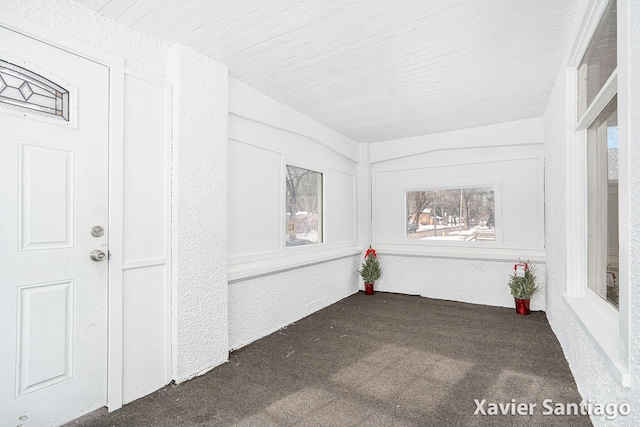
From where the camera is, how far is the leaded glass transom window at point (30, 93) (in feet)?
5.51

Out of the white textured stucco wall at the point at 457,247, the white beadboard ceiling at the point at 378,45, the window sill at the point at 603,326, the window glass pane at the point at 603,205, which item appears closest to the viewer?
the window sill at the point at 603,326

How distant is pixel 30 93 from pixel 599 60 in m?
3.25

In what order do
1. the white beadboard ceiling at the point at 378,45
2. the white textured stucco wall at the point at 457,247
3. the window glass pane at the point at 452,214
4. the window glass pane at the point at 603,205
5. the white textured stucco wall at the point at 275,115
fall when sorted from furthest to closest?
1. the window glass pane at the point at 452,214
2. the white textured stucco wall at the point at 457,247
3. the white textured stucco wall at the point at 275,115
4. the white beadboard ceiling at the point at 378,45
5. the window glass pane at the point at 603,205

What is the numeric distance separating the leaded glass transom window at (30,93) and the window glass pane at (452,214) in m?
4.38

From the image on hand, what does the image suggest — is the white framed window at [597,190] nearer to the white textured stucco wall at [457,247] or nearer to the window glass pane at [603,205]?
the window glass pane at [603,205]

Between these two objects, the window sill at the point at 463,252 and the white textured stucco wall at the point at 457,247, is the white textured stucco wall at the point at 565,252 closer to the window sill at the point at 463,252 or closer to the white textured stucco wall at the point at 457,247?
the white textured stucco wall at the point at 457,247

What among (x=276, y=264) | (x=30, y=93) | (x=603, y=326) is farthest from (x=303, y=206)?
(x=603, y=326)

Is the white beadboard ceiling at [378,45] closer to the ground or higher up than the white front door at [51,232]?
higher up

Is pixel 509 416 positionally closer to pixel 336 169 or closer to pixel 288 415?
pixel 288 415

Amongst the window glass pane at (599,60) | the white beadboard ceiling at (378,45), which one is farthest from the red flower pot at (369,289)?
the window glass pane at (599,60)

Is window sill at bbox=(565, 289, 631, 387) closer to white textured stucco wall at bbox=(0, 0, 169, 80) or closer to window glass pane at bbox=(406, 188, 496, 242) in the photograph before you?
window glass pane at bbox=(406, 188, 496, 242)

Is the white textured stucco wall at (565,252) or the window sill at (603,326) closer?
the white textured stucco wall at (565,252)

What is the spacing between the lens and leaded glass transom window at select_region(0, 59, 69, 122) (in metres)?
1.68
